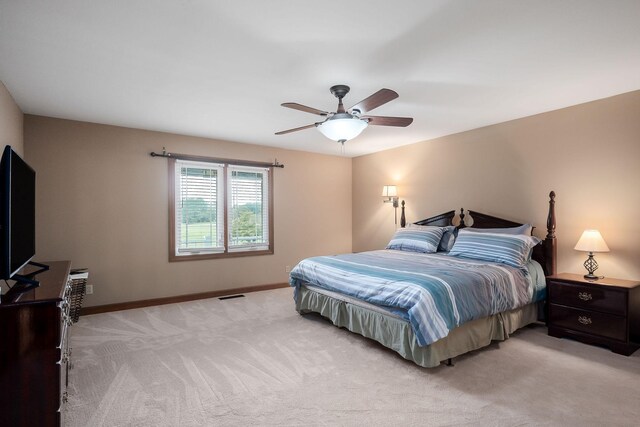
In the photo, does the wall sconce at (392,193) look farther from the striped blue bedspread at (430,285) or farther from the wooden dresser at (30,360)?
the wooden dresser at (30,360)

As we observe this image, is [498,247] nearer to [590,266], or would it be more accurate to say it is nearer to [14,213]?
[590,266]

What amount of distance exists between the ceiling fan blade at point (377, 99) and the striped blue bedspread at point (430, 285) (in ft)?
4.90

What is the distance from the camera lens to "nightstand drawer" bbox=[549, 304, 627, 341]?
298cm

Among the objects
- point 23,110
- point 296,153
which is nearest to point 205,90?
point 23,110

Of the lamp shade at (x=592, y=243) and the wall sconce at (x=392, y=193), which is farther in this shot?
the wall sconce at (x=392, y=193)

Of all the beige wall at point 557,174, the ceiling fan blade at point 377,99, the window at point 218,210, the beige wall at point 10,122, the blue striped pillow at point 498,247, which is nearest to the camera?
the ceiling fan blade at point 377,99

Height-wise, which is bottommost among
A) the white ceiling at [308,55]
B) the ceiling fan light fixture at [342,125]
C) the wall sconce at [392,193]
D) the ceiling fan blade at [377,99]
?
the wall sconce at [392,193]

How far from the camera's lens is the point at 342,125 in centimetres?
282

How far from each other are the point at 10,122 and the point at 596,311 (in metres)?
5.89

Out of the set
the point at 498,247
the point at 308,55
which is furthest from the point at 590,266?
the point at 308,55

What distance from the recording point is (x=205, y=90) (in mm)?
3215

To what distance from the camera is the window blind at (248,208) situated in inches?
211

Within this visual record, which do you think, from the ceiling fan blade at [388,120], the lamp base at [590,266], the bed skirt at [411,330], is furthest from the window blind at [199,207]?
the lamp base at [590,266]

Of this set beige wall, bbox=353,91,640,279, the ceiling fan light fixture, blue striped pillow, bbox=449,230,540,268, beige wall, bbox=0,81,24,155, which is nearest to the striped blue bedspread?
blue striped pillow, bbox=449,230,540,268
